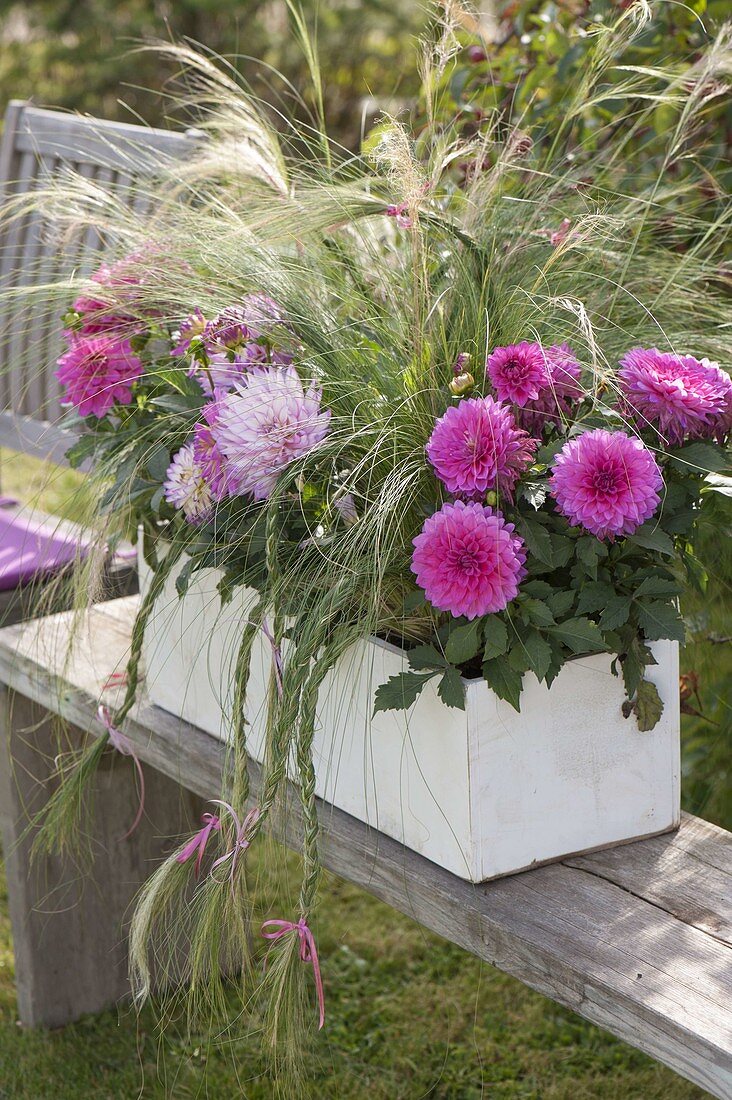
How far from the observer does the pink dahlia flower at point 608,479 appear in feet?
3.28

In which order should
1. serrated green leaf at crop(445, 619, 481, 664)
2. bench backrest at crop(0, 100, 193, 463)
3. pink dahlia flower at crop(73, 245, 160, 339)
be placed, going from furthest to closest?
bench backrest at crop(0, 100, 193, 463) → pink dahlia flower at crop(73, 245, 160, 339) → serrated green leaf at crop(445, 619, 481, 664)

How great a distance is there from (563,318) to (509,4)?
3.35ft

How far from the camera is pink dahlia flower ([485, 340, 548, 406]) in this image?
3.49ft

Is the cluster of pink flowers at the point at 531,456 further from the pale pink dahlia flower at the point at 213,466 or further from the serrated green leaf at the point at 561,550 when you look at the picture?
the pale pink dahlia flower at the point at 213,466

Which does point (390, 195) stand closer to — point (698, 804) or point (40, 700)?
point (40, 700)

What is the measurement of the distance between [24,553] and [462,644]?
943mm

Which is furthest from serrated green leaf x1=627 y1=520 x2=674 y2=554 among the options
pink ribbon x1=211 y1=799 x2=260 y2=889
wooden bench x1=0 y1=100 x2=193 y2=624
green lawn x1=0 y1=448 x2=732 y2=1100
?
wooden bench x1=0 y1=100 x2=193 y2=624

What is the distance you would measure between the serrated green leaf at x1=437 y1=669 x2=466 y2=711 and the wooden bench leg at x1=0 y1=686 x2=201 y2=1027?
854 mm

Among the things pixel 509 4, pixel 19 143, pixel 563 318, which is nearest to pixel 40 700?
pixel 563 318

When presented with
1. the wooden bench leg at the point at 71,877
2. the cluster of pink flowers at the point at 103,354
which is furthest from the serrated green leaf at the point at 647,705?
the wooden bench leg at the point at 71,877

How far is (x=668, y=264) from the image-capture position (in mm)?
1437

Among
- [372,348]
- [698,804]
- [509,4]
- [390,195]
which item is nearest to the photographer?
[372,348]

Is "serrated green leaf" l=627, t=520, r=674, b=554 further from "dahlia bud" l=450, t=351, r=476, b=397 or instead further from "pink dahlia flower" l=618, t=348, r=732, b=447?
"dahlia bud" l=450, t=351, r=476, b=397

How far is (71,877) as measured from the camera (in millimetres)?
1853
